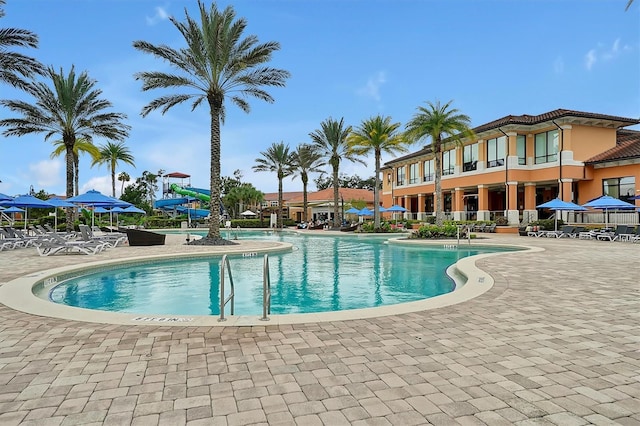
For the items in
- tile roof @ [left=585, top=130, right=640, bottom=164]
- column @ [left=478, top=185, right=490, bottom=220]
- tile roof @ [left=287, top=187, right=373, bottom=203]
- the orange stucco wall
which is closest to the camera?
tile roof @ [left=585, top=130, right=640, bottom=164]

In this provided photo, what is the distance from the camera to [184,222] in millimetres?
44156

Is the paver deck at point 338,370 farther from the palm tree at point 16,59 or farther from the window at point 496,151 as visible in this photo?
the window at point 496,151

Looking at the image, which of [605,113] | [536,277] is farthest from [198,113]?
[605,113]

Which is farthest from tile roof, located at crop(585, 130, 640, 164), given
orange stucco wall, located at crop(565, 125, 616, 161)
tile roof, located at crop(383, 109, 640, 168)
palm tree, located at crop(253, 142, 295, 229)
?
palm tree, located at crop(253, 142, 295, 229)

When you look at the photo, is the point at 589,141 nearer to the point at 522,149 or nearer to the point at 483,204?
the point at 522,149

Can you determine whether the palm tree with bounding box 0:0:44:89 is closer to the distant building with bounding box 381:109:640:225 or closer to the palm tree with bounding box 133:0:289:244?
the palm tree with bounding box 133:0:289:244

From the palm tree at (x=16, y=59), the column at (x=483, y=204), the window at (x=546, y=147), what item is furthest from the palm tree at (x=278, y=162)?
the palm tree at (x=16, y=59)

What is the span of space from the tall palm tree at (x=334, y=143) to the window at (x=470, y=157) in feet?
31.1

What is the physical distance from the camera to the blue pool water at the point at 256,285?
7.82 metres

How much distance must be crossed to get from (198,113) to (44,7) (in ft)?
32.3

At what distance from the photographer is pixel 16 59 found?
17.0m

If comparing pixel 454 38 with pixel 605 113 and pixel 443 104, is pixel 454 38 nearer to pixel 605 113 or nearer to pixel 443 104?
pixel 443 104

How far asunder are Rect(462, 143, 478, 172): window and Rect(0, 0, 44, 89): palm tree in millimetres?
31656

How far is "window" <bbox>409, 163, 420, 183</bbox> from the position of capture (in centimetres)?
4392
